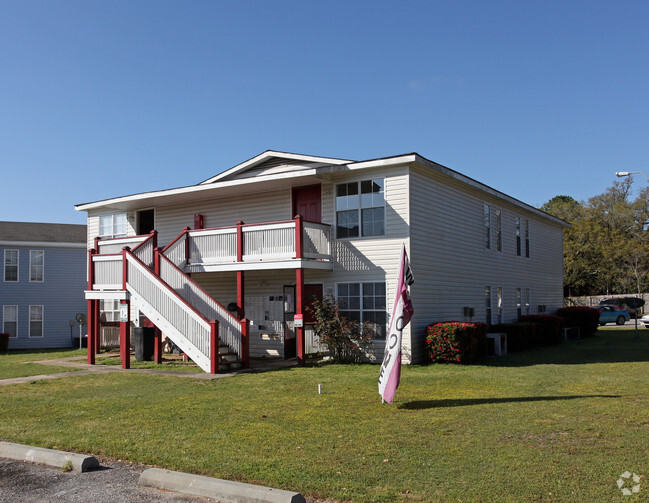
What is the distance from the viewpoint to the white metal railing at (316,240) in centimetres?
1670

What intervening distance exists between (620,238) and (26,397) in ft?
175

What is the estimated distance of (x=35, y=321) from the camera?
1232 inches

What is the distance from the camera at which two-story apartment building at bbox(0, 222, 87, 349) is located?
30859mm

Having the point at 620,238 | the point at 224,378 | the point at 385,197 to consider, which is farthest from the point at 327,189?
the point at 620,238

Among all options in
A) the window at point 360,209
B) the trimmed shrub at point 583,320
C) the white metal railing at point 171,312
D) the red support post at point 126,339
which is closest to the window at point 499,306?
the trimmed shrub at point 583,320

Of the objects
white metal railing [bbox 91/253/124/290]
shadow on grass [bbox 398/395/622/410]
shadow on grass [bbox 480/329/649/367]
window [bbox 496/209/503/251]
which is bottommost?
shadow on grass [bbox 480/329/649/367]

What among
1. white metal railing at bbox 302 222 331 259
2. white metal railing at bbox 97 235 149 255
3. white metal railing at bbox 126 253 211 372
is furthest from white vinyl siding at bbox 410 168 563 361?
white metal railing at bbox 97 235 149 255

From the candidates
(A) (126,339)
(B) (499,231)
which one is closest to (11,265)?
(A) (126,339)

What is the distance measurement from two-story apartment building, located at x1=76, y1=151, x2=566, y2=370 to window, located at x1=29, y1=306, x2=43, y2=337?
13.1m

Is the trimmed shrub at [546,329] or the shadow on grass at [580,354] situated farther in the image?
the trimmed shrub at [546,329]

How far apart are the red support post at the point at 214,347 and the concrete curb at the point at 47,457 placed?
22.6 feet

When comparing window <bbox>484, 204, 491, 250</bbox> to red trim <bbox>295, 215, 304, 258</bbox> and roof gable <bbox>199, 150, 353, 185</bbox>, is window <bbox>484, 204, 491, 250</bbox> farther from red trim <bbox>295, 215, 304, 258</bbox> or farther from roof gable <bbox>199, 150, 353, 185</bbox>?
red trim <bbox>295, 215, 304, 258</bbox>

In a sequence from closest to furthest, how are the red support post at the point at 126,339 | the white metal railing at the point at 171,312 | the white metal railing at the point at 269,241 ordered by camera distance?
the white metal railing at the point at 171,312 → the red support post at the point at 126,339 → the white metal railing at the point at 269,241

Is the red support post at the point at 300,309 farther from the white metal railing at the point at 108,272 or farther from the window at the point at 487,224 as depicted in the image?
the window at the point at 487,224
